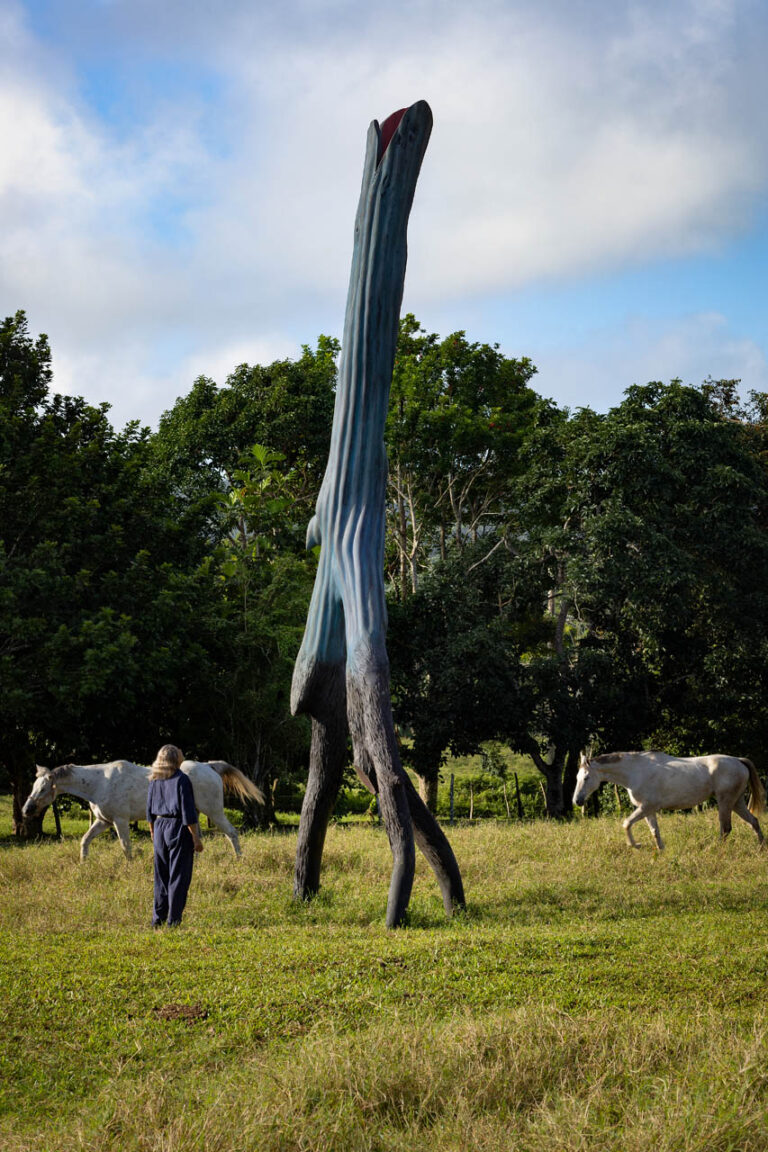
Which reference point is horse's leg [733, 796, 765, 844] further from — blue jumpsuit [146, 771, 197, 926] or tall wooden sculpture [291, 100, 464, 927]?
blue jumpsuit [146, 771, 197, 926]

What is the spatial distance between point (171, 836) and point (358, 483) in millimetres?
3467

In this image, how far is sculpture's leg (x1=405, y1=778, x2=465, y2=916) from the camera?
858 centimetres

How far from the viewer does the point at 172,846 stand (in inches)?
315

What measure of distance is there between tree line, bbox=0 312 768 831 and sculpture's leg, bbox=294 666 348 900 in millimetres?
7077

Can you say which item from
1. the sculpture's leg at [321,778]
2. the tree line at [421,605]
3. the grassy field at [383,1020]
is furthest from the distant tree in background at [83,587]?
the sculpture's leg at [321,778]

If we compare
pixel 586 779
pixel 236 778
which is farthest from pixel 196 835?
pixel 586 779

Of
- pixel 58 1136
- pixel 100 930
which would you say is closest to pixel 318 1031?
pixel 58 1136

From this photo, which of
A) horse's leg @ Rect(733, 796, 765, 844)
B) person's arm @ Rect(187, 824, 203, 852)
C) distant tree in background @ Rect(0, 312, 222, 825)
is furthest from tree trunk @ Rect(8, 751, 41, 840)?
horse's leg @ Rect(733, 796, 765, 844)

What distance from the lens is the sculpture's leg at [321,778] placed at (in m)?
9.15

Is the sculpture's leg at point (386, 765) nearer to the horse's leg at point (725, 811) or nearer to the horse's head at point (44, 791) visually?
the horse's head at point (44, 791)

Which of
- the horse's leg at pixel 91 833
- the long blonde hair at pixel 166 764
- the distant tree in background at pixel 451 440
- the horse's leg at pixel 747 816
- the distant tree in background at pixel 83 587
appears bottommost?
the horse's leg at pixel 91 833

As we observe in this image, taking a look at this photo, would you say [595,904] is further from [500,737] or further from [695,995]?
[500,737]

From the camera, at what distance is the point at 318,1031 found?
504 centimetres

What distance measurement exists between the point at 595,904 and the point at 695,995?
10.1 ft
